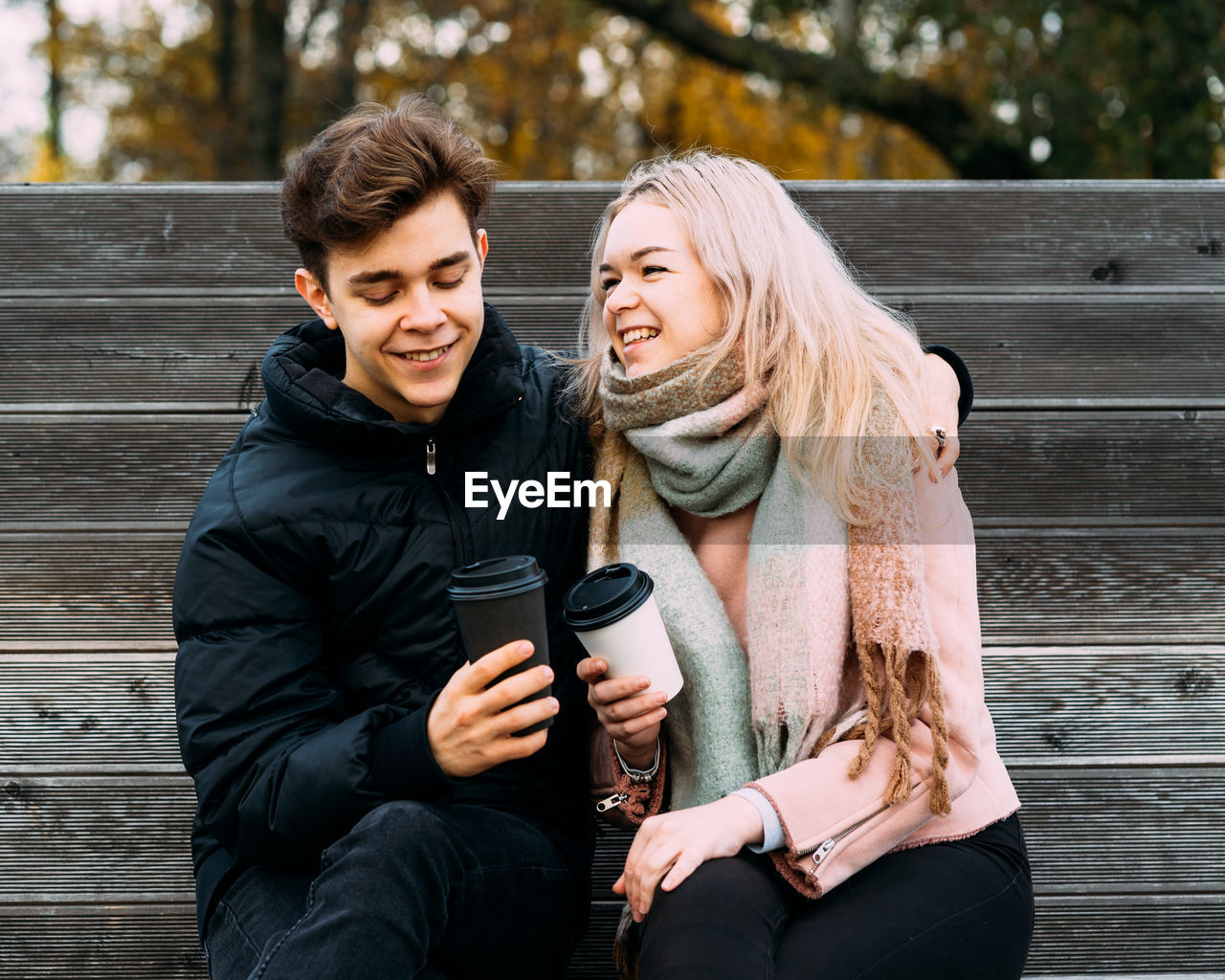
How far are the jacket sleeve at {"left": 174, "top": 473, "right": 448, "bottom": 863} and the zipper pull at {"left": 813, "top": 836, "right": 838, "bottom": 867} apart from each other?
58 centimetres

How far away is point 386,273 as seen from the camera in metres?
1.98

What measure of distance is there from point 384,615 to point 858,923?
921 millimetres

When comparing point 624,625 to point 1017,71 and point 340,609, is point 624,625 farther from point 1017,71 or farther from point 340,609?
point 1017,71

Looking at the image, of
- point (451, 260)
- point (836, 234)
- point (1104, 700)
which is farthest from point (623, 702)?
point (836, 234)

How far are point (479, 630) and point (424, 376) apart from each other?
56cm

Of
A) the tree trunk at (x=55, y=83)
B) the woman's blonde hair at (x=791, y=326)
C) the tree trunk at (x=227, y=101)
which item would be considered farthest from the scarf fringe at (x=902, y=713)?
the tree trunk at (x=55, y=83)

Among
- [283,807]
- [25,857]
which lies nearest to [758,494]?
[283,807]

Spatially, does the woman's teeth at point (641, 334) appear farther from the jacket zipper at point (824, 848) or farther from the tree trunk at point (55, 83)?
the tree trunk at point (55, 83)

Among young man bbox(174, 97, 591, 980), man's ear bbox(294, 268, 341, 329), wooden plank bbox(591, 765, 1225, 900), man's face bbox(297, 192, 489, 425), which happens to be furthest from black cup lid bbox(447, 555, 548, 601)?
wooden plank bbox(591, 765, 1225, 900)

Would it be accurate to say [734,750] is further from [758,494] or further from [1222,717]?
[1222,717]

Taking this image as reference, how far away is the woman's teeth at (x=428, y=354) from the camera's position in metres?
2.03

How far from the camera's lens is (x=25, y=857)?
7.91ft

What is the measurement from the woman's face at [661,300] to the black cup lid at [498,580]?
550 millimetres

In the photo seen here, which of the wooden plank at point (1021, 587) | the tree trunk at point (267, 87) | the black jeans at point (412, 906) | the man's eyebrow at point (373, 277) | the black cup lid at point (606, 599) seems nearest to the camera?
the black jeans at point (412, 906)
